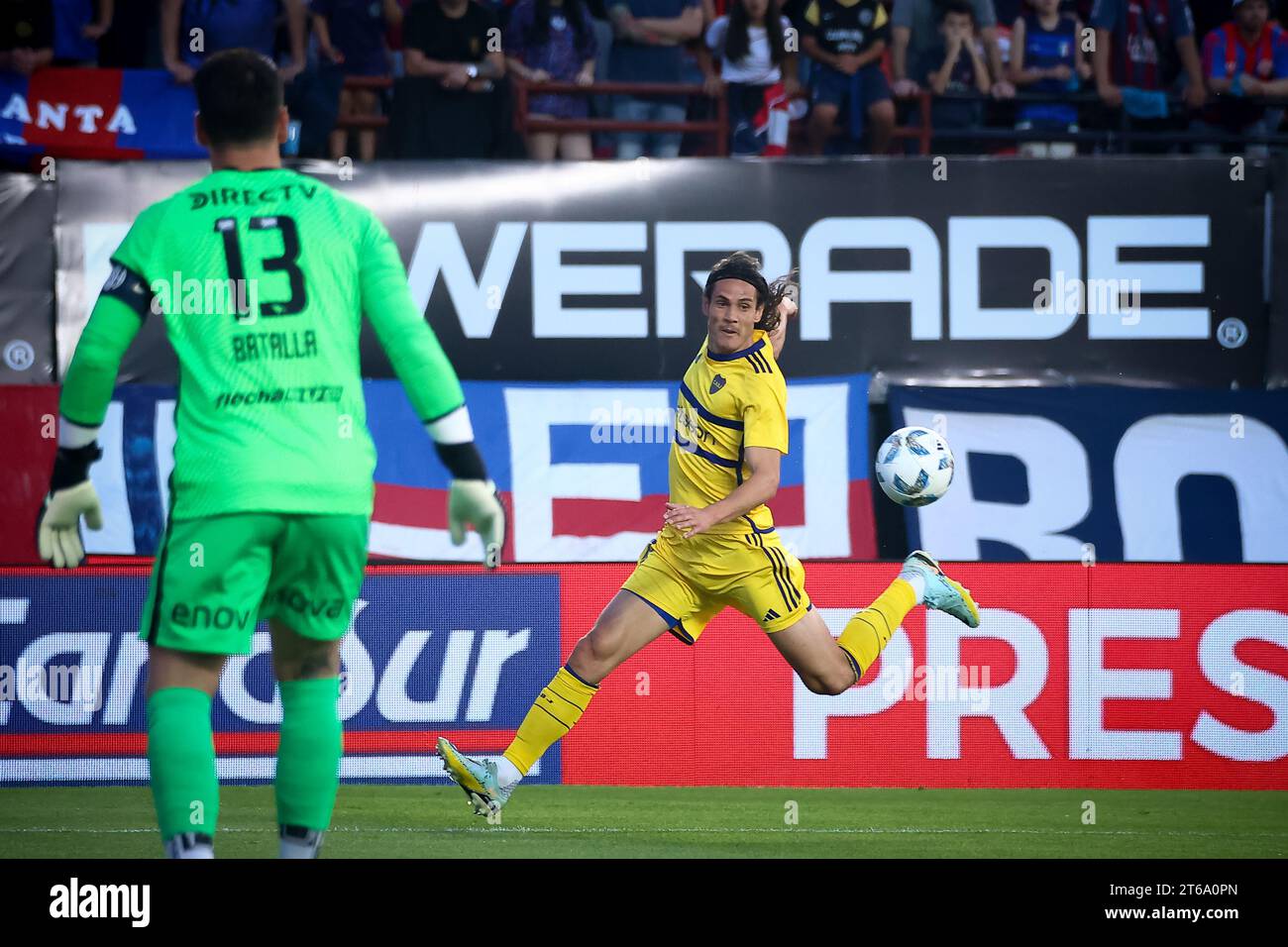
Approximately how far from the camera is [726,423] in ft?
21.7

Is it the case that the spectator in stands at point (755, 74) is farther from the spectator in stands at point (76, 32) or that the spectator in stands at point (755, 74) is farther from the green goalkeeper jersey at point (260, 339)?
the green goalkeeper jersey at point (260, 339)

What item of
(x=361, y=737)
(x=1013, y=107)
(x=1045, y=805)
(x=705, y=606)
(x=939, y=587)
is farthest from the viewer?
(x=1013, y=107)

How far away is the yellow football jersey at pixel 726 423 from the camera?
6535 millimetres

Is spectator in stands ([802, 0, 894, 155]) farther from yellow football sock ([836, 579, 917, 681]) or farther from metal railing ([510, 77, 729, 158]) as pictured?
yellow football sock ([836, 579, 917, 681])

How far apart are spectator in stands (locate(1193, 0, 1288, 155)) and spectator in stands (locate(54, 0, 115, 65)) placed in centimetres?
823

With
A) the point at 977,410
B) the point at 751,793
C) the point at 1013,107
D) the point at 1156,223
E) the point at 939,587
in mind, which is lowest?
the point at 751,793

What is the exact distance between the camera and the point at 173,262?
422cm

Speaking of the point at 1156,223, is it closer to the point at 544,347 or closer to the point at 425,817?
the point at 544,347

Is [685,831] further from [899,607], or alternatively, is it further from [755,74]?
[755,74]

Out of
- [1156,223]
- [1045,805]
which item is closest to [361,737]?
[1045,805]

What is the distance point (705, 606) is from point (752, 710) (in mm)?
2480

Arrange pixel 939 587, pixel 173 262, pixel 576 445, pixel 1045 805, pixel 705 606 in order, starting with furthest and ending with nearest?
pixel 576 445, pixel 1045 805, pixel 939 587, pixel 705 606, pixel 173 262

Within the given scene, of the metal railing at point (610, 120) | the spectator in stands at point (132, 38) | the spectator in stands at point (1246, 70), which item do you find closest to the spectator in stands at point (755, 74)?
the metal railing at point (610, 120)

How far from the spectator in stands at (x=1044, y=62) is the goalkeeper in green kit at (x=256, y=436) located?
9065 millimetres
